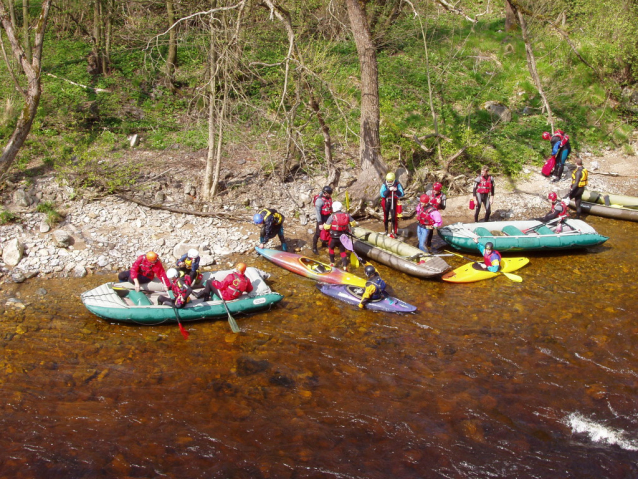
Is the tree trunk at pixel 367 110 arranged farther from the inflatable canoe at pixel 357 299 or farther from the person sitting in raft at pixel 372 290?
the person sitting in raft at pixel 372 290

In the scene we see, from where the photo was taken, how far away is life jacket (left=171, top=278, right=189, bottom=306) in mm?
7961

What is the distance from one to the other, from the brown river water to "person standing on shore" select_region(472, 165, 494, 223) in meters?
2.88

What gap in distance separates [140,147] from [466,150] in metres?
9.12

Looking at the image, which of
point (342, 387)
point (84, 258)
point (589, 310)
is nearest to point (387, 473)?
point (342, 387)

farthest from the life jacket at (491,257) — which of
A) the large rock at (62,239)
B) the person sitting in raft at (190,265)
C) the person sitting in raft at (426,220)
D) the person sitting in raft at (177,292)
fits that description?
the large rock at (62,239)

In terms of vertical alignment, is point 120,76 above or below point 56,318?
above

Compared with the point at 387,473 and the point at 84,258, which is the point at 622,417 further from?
the point at 84,258

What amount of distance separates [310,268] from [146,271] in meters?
3.04

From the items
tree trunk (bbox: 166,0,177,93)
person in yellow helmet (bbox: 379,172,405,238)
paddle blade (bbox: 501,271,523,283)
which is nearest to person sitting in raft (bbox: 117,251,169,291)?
person in yellow helmet (bbox: 379,172,405,238)

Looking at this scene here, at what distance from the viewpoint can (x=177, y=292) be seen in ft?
26.3

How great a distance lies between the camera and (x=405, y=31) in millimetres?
18391

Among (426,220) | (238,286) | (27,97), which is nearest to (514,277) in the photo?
(426,220)

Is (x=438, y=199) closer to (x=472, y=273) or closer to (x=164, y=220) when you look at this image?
(x=472, y=273)

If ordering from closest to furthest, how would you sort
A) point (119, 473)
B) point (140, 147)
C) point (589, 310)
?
point (119, 473) < point (589, 310) < point (140, 147)
